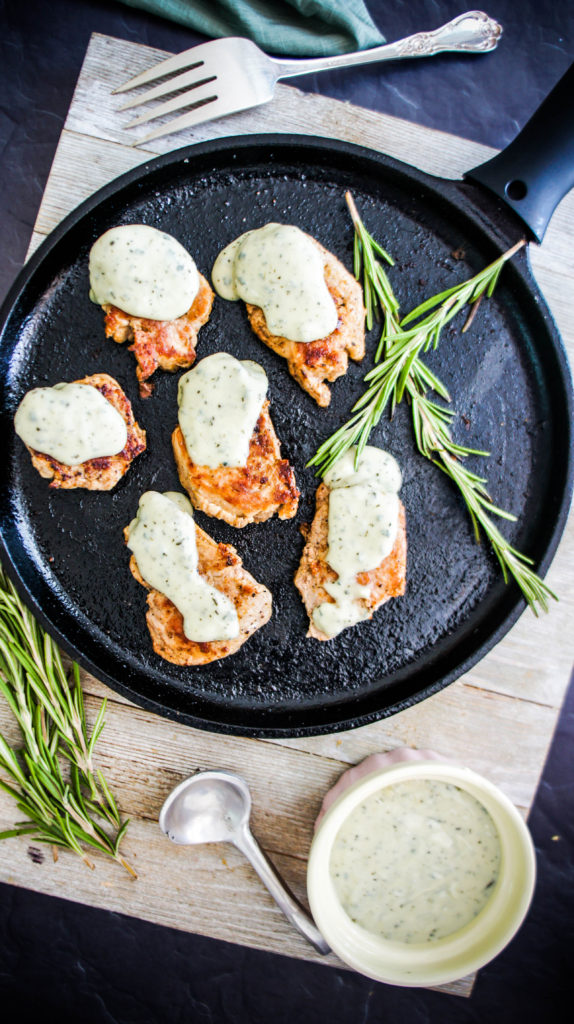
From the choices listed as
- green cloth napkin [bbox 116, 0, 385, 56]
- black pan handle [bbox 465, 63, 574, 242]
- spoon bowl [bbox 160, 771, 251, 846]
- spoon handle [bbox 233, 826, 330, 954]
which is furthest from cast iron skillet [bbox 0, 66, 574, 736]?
green cloth napkin [bbox 116, 0, 385, 56]

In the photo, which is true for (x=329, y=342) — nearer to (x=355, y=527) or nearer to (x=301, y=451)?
(x=301, y=451)

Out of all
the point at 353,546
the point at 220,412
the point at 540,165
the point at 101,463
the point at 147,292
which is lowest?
the point at 353,546

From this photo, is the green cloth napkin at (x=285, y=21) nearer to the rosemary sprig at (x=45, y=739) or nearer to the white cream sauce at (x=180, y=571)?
the white cream sauce at (x=180, y=571)

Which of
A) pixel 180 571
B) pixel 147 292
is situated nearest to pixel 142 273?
pixel 147 292

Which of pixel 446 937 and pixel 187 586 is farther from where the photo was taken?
pixel 446 937

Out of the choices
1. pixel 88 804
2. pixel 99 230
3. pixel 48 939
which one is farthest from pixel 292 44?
pixel 48 939

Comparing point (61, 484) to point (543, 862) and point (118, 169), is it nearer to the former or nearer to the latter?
point (118, 169)

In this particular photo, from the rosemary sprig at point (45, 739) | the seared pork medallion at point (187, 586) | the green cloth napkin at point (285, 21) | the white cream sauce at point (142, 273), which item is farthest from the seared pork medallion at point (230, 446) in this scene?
the green cloth napkin at point (285, 21)
